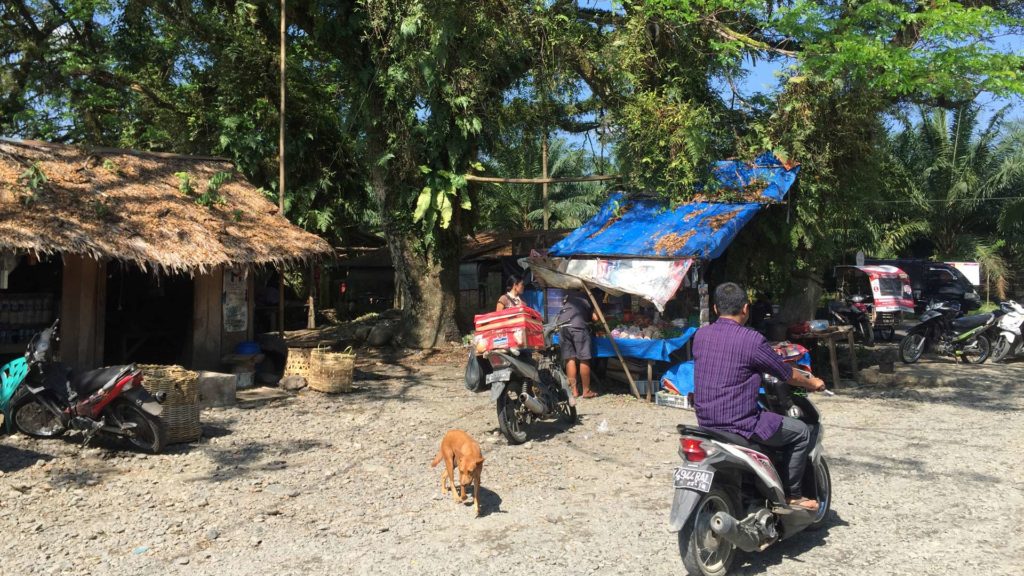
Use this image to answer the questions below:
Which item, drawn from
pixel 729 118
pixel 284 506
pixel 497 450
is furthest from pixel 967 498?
pixel 729 118

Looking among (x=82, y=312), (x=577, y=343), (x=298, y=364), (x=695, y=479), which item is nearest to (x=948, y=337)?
(x=577, y=343)

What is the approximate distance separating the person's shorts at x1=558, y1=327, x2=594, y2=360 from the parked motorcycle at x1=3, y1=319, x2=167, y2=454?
4.85 m

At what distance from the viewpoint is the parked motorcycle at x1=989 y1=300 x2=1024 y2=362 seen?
12.8m

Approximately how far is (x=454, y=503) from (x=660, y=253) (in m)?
5.37

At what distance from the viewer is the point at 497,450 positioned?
285 inches

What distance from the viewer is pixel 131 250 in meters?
8.80

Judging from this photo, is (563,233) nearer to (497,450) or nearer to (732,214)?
(732,214)

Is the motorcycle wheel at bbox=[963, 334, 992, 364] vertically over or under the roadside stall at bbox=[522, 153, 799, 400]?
under

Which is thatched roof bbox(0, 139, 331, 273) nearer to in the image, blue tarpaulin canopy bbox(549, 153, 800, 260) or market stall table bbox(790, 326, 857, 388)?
blue tarpaulin canopy bbox(549, 153, 800, 260)

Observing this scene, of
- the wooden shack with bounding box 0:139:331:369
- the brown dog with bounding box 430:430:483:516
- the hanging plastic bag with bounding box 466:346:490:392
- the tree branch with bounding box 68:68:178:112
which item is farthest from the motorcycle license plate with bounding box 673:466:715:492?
the tree branch with bounding box 68:68:178:112

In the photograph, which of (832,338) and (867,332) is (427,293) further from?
(867,332)

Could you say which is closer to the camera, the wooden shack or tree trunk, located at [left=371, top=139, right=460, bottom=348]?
the wooden shack

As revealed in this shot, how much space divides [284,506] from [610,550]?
246cm

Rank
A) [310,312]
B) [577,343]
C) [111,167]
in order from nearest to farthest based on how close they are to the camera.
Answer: [577,343], [111,167], [310,312]
